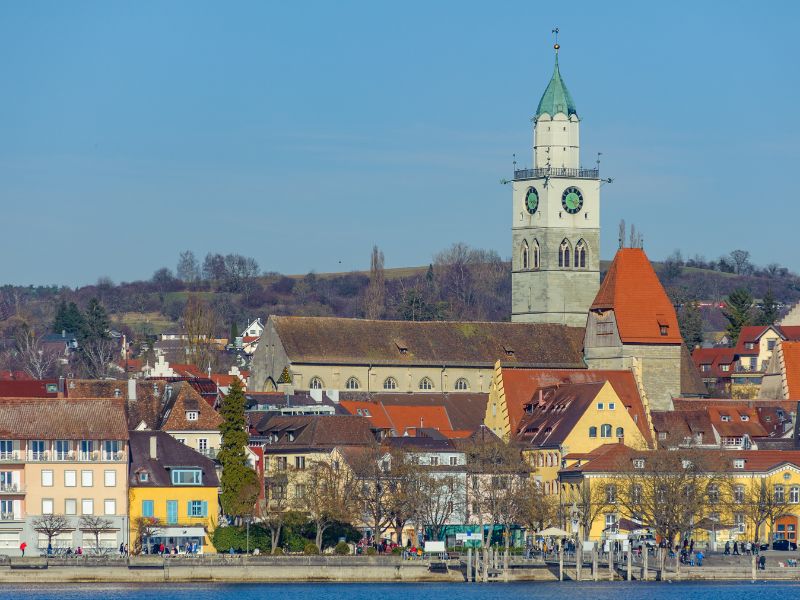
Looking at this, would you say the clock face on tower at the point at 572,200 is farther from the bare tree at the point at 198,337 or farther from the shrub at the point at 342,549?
the shrub at the point at 342,549

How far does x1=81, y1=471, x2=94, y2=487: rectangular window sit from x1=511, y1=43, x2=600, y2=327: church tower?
50.3 meters

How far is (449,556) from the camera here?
9512cm

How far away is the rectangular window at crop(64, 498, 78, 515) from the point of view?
9644 cm

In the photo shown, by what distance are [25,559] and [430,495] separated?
18739mm

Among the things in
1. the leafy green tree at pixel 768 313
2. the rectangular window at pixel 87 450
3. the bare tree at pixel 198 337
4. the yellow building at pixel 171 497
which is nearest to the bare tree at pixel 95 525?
the yellow building at pixel 171 497

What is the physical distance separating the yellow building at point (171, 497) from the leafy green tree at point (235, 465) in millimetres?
631

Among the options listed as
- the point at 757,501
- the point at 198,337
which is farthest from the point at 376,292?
the point at 757,501

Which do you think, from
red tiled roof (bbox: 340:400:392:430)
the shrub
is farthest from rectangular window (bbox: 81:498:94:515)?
red tiled roof (bbox: 340:400:392:430)

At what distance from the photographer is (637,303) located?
130 m

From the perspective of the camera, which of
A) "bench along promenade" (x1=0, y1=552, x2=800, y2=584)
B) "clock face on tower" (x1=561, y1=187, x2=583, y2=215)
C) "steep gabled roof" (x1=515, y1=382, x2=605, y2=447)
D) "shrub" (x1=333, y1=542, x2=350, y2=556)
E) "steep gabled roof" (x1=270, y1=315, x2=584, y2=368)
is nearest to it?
"bench along promenade" (x1=0, y1=552, x2=800, y2=584)

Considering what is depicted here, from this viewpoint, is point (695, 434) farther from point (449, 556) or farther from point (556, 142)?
point (556, 142)

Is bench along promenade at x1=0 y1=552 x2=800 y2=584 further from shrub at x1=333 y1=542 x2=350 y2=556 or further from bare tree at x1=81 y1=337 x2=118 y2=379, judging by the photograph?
bare tree at x1=81 y1=337 x2=118 y2=379

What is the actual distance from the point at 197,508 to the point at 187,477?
4.66 ft

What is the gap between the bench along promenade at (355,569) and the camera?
87250 mm
